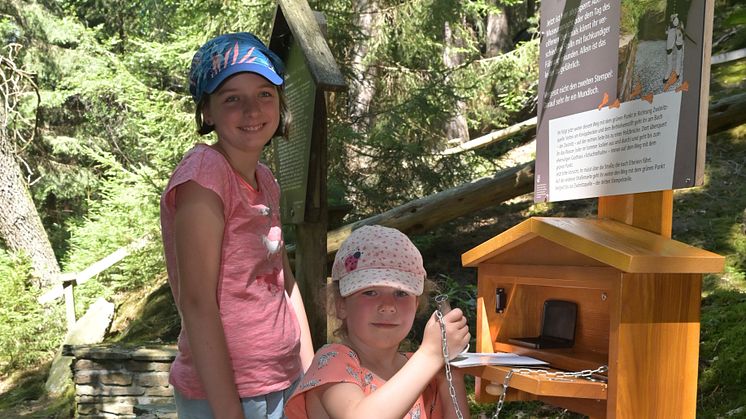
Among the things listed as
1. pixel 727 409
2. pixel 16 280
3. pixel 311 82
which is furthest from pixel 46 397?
pixel 727 409

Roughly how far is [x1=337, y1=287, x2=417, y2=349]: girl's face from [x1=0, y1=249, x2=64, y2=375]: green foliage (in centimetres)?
939

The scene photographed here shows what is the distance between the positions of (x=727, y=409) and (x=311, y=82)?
2630 millimetres

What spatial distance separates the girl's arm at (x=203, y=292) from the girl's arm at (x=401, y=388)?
297 millimetres

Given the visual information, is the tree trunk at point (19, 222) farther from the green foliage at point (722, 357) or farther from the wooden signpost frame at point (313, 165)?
the green foliage at point (722, 357)

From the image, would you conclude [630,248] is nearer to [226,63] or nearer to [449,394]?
[449,394]

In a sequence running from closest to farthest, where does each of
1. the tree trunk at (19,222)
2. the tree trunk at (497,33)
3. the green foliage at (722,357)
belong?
the green foliage at (722,357) < the tree trunk at (19,222) < the tree trunk at (497,33)

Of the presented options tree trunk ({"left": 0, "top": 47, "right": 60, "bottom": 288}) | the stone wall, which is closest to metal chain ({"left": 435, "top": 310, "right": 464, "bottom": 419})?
the stone wall

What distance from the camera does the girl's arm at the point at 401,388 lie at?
1595 mm

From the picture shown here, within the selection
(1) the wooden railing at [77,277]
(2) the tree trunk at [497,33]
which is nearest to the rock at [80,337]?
(1) the wooden railing at [77,277]

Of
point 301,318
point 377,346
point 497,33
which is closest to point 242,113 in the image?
point 301,318

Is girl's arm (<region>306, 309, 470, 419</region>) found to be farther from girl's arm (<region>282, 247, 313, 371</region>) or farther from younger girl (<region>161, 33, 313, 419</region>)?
girl's arm (<region>282, 247, 313, 371</region>)

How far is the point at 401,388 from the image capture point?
62.9 inches

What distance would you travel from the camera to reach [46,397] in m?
7.92

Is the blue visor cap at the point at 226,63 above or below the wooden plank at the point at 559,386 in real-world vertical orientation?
above
